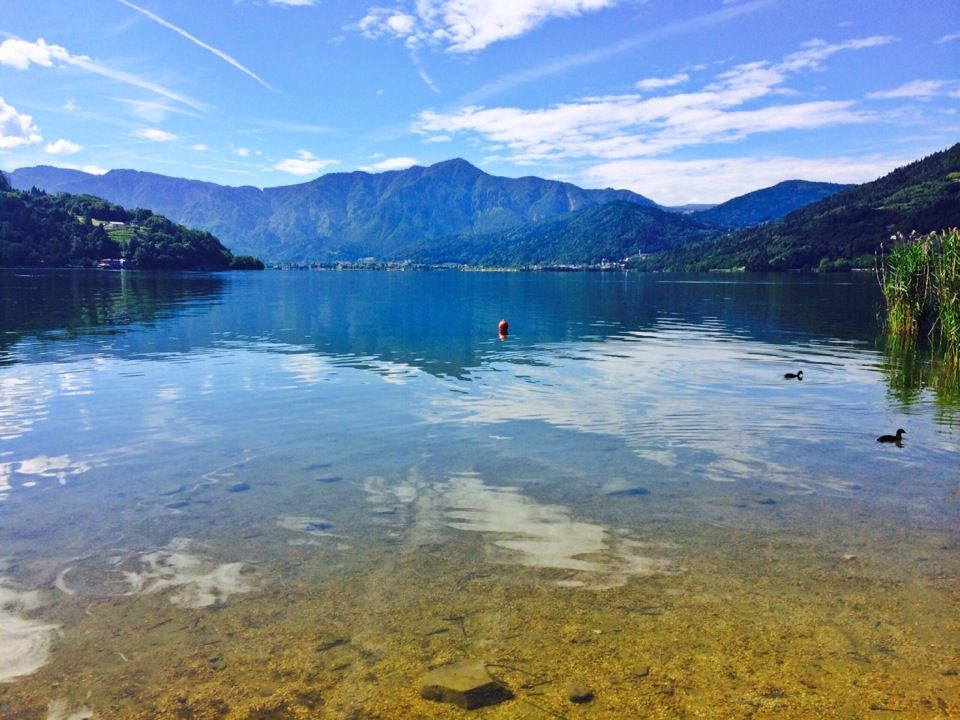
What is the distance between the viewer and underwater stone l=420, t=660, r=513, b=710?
8.50m

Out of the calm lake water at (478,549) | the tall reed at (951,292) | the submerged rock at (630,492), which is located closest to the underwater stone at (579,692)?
the calm lake water at (478,549)

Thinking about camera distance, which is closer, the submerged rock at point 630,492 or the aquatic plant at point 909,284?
the submerged rock at point 630,492

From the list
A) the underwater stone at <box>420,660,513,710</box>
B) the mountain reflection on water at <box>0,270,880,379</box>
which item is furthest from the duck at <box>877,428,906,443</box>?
the mountain reflection on water at <box>0,270,880,379</box>

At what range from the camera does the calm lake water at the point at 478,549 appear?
8938 millimetres

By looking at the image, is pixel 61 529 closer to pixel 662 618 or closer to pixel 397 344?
pixel 662 618

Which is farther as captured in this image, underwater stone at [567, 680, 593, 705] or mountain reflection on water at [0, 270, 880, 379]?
mountain reflection on water at [0, 270, 880, 379]

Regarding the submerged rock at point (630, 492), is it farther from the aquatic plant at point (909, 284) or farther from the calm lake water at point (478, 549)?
the aquatic plant at point (909, 284)

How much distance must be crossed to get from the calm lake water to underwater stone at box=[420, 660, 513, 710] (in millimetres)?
187

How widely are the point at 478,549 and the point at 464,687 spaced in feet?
15.0

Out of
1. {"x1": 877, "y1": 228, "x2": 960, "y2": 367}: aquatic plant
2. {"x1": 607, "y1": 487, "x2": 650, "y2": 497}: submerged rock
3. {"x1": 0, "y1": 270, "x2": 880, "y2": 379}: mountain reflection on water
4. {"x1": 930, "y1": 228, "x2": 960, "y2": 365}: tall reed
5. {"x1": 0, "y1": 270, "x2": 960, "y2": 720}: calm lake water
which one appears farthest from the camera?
{"x1": 0, "y1": 270, "x2": 880, "y2": 379}: mountain reflection on water

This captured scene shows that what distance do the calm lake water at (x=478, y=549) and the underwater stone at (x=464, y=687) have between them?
0.19 metres

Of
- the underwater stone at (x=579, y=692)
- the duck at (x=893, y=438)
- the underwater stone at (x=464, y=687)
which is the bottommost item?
the underwater stone at (x=579, y=692)

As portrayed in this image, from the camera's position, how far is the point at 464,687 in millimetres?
8703

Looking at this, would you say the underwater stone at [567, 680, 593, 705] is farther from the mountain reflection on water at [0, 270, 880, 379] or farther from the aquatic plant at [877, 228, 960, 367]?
the aquatic plant at [877, 228, 960, 367]
